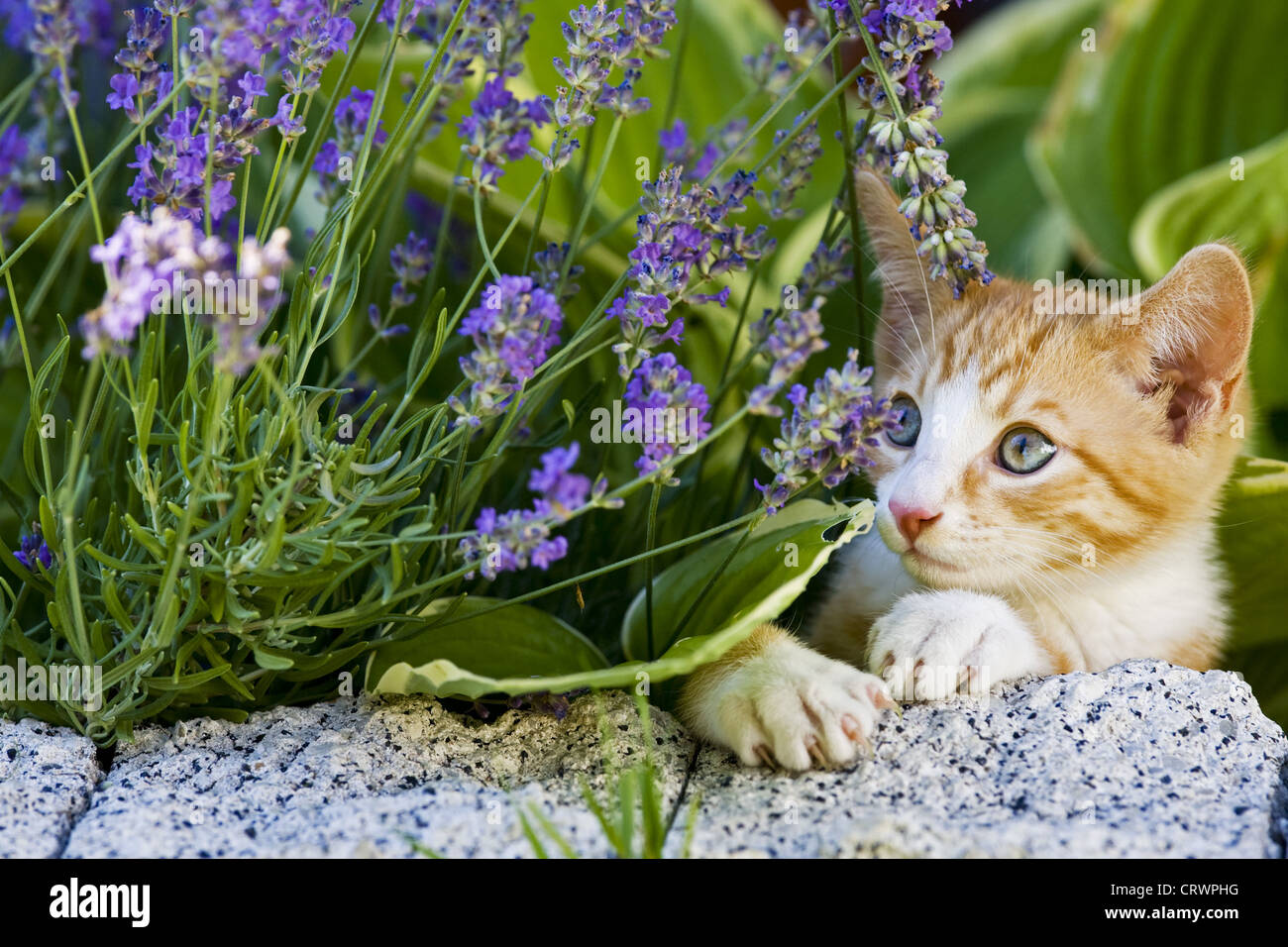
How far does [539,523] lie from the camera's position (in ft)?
2.23

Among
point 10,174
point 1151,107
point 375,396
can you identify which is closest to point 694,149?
point 375,396

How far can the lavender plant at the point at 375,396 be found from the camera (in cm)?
70

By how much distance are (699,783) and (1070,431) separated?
1.53 ft

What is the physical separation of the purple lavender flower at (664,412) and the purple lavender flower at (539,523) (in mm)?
57

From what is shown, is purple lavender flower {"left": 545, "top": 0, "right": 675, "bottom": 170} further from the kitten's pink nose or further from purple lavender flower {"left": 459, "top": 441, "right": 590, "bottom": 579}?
the kitten's pink nose

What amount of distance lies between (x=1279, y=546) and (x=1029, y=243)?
22.8 inches

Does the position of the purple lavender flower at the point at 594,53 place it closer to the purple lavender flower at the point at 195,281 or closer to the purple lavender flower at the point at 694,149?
the purple lavender flower at the point at 694,149

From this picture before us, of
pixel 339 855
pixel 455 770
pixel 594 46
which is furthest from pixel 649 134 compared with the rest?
pixel 339 855

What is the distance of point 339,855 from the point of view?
2.20ft

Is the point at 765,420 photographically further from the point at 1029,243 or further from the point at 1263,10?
the point at 1263,10

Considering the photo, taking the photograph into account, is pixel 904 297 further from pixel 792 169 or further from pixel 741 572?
pixel 741 572

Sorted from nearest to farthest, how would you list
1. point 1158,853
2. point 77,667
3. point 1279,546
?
point 1158,853
point 77,667
point 1279,546

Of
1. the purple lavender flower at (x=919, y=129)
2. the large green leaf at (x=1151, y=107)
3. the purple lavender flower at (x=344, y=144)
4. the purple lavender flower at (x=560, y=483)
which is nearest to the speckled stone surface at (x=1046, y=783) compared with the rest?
the purple lavender flower at (x=560, y=483)

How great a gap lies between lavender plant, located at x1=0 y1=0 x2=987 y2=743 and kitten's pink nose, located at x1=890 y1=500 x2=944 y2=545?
0.22ft
